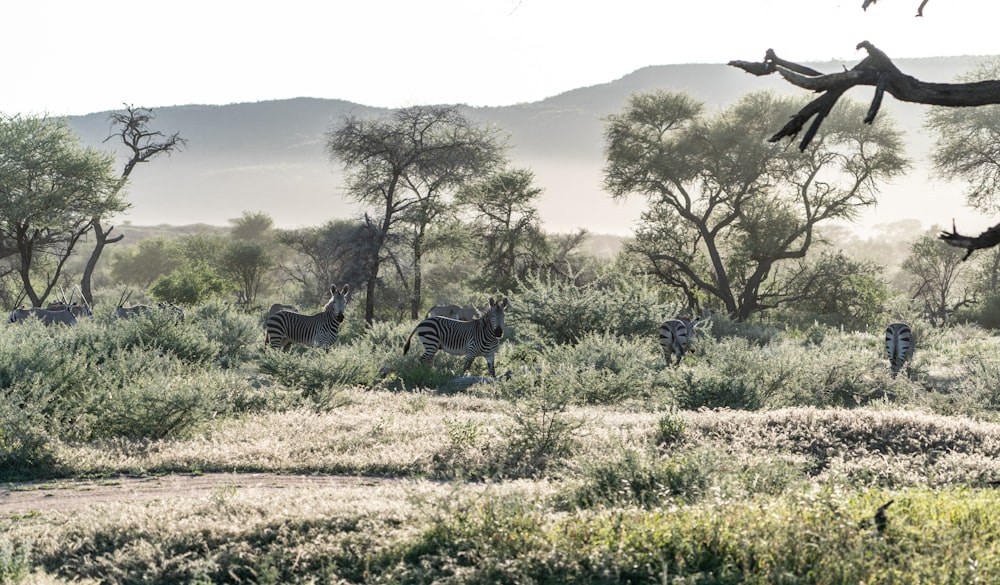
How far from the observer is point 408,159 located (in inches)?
1425

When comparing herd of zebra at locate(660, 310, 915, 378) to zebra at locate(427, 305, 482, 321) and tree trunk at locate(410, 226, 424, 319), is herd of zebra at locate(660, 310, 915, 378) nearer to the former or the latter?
zebra at locate(427, 305, 482, 321)

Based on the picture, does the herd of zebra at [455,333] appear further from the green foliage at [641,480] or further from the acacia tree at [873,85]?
the acacia tree at [873,85]

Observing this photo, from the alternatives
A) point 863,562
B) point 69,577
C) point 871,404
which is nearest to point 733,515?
point 863,562

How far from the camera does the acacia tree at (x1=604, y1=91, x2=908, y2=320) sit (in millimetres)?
36688

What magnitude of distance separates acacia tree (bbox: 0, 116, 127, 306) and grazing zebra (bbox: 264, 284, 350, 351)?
18236 millimetres

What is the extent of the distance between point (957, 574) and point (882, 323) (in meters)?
32.1

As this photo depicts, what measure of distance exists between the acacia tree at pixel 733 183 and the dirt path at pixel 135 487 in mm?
29149

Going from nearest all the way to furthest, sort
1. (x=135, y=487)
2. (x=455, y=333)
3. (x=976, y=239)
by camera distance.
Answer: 1. (x=976, y=239)
2. (x=135, y=487)
3. (x=455, y=333)

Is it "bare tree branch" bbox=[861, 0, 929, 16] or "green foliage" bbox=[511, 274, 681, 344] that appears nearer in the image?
"bare tree branch" bbox=[861, 0, 929, 16]

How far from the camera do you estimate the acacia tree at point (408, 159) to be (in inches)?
1423

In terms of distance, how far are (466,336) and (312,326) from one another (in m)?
4.19

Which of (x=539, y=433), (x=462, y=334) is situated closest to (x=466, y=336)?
(x=462, y=334)

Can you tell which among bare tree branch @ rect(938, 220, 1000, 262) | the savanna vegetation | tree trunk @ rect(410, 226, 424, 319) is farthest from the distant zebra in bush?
tree trunk @ rect(410, 226, 424, 319)

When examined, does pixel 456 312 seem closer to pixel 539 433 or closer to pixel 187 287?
pixel 187 287
